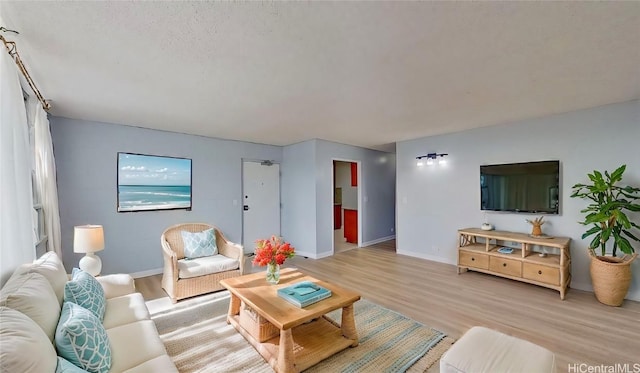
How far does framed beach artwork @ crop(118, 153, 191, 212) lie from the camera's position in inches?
156

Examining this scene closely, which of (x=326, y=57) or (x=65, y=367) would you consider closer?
(x=65, y=367)

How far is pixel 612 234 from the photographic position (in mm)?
3008

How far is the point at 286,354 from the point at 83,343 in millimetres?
1159

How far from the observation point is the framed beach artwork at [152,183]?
396 cm

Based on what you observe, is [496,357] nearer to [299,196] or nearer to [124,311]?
[124,311]

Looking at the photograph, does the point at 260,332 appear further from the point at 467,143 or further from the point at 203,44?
the point at 467,143

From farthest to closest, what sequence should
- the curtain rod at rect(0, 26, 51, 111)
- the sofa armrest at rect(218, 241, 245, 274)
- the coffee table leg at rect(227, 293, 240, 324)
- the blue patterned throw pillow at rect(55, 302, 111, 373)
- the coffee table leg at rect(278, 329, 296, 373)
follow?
the sofa armrest at rect(218, 241, 245, 274)
the coffee table leg at rect(227, 293, 240, 324)
the coffee table leg at rect(278, 329, 296, 373)
the curtain rod at rect(0, 26, 51, 111)
the blue patterned throw pillow at rect(55, 302, 111, 373)

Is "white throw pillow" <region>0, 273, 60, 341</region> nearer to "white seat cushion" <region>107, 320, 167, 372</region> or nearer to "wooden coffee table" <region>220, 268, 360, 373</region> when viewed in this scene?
"white seat cushion" <region>107, 320, 167, 372</region>

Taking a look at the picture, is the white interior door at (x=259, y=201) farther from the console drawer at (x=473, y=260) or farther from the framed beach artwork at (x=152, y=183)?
the console drawer at (x=473, y=260)

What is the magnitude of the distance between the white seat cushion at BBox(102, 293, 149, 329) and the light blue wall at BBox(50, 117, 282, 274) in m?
2.08

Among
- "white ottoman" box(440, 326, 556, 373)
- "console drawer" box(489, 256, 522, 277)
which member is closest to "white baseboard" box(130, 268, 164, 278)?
"white ottoman" box(440, 326, 556, 373)

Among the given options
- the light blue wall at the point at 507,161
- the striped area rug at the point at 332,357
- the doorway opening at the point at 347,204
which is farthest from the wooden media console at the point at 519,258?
the doorway opening at the point at 347,204

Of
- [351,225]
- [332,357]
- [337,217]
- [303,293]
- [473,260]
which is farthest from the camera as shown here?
[337,217]

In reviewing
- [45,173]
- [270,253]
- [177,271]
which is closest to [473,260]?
[270,253]
